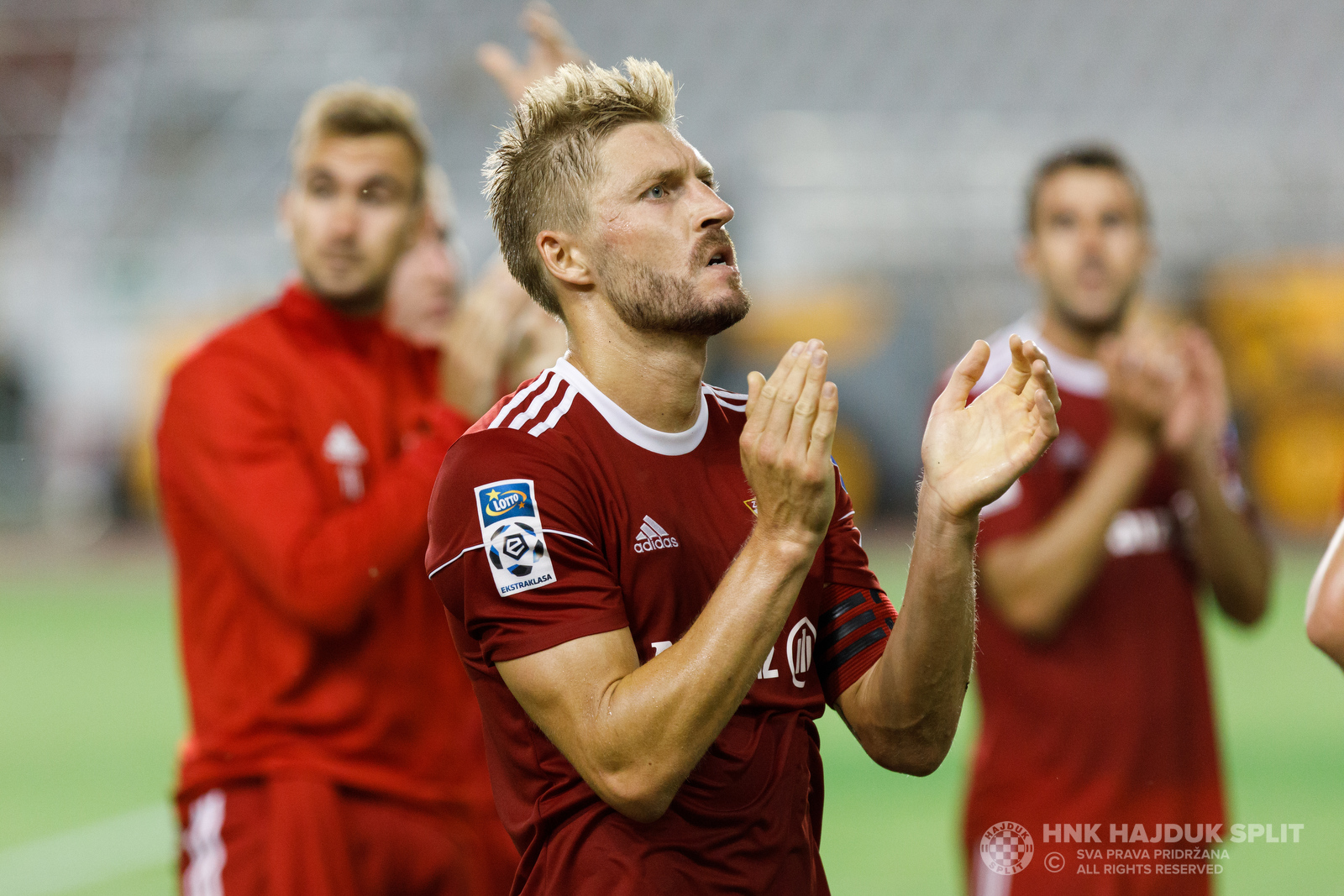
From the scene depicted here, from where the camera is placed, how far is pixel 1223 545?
13.8 feet

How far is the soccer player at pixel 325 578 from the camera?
3.57m

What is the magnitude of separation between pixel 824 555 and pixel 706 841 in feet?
2.00

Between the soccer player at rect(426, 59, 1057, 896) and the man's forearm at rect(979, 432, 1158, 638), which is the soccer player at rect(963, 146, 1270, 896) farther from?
the soccer player at rect(426, 59, 1057, 896)

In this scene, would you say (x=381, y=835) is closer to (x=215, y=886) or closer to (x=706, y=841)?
(x=215, y=886)

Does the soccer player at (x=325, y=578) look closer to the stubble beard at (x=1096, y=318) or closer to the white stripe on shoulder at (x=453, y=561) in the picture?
the white stripe on shoulder at (x=453, y=561)

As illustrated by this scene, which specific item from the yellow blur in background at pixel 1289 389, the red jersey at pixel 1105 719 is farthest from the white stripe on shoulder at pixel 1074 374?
the yellow blur in background at pixel 1289 389

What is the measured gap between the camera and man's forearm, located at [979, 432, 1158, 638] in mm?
4137

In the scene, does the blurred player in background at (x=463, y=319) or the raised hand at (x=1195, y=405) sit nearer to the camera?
the blurred player in background at (x=463, y=319)

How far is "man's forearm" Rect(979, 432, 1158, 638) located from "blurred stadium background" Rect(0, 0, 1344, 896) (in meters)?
11.5

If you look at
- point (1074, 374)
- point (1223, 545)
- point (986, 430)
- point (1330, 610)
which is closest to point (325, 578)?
point (986, 430)

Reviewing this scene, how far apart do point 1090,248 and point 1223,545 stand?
1.00m

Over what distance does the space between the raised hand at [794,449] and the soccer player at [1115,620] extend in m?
2.00

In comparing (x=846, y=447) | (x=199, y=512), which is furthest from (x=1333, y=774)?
(x=846, y=447)

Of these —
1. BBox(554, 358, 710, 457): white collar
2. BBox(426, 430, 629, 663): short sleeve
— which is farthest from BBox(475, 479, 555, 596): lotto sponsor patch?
BBox(554, 358, 710, 457): white collar
